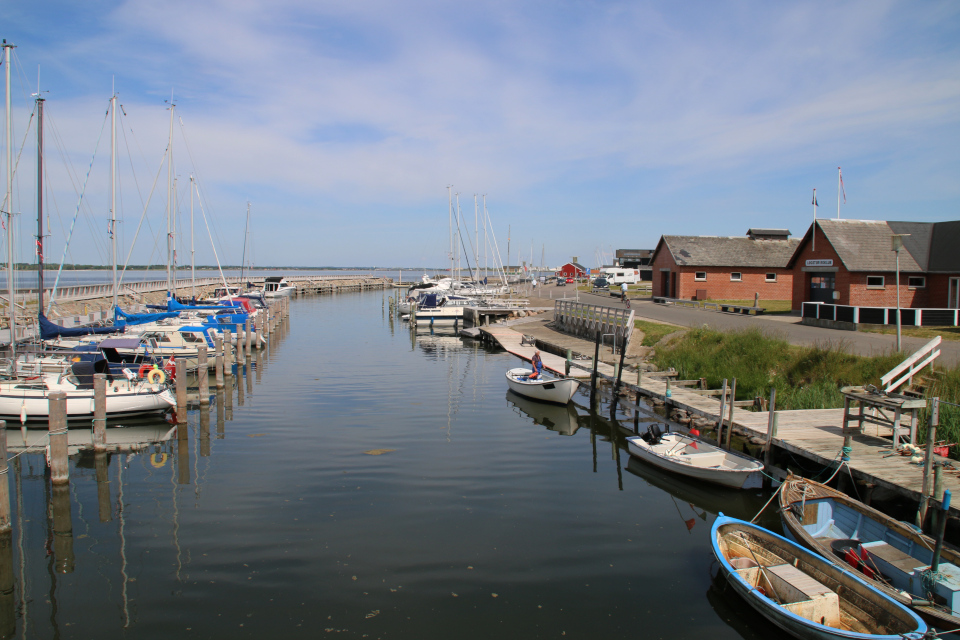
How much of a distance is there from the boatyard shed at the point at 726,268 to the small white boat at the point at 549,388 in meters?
31.2

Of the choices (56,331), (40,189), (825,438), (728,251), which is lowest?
(825,438)

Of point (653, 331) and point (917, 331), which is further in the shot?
point (653, 331)

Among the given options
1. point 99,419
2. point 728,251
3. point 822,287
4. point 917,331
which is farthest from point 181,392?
point 728,251

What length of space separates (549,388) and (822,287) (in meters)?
22.7

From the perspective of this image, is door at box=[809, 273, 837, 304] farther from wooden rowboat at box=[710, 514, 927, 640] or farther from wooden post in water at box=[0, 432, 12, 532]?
wooden post in water at box=[0, 432, 12, 532]

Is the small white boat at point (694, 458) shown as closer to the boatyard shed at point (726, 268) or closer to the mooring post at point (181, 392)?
the mooring post at point (181, 392)

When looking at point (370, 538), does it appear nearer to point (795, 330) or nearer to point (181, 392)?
point (181, 392)

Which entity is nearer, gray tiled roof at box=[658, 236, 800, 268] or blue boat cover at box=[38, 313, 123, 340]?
blue boat cover at box=[38, 313, 123, 340]

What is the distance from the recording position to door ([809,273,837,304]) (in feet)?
124

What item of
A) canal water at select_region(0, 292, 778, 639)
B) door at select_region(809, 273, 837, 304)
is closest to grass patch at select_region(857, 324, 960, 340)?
door at select_region(809, 273, 837, 304)

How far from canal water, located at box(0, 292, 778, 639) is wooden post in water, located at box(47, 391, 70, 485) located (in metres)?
0.46

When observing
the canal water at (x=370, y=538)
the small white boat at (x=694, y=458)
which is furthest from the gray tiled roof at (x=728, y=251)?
the small white boat at (x=694, y=458)

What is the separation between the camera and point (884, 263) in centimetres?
3553

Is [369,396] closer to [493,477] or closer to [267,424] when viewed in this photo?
A: [267,424]
